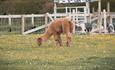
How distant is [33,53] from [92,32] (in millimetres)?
16265

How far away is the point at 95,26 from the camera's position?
34.2 m

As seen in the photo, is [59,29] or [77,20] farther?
[77,20]

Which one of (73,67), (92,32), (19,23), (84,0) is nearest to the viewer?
(73,67)

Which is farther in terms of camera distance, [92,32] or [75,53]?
[92,32]

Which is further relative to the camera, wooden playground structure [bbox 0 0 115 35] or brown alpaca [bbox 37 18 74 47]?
wooden playground structure [bbox 0 0 115 35]

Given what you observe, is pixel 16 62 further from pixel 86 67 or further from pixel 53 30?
pixel 53 30

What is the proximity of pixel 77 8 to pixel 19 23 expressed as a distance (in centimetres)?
882


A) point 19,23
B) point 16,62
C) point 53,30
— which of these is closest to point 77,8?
point 19,23

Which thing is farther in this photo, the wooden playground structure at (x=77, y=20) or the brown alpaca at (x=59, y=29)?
the wooden playground structure at (x=77, y=20)

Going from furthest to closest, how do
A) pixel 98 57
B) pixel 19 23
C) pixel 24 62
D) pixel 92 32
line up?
pixel 19 23, pixel 92 32, pixel 98 57, pixel 24 62

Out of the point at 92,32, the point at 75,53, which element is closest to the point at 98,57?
the point at 75,53

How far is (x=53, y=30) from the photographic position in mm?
20672

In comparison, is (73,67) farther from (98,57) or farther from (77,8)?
(77,8)

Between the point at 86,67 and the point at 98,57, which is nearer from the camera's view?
the point at 86,67
